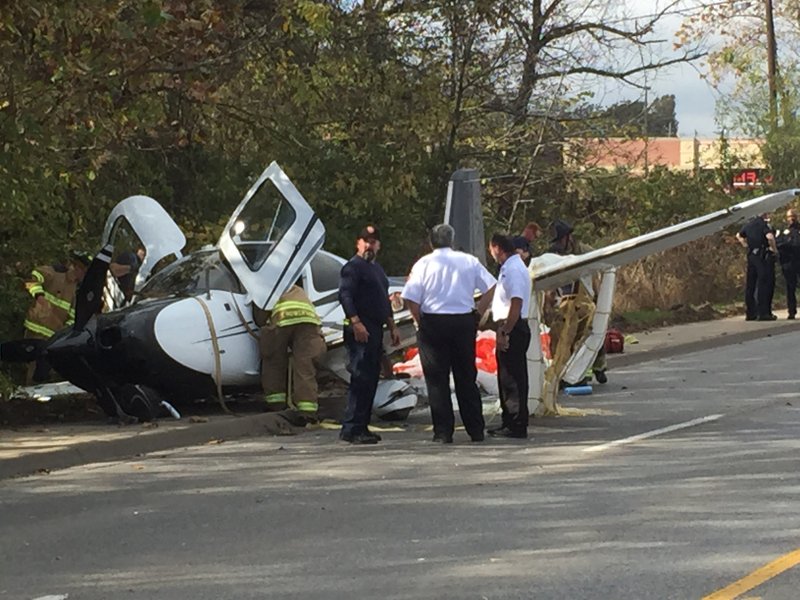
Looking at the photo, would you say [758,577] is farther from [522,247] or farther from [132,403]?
[522,247]

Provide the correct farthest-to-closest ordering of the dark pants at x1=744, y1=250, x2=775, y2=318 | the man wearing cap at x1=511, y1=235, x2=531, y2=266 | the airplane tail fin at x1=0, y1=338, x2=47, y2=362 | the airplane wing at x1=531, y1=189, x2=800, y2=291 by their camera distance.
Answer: the dark pants at x1=744, y1=250, x2=775, y2=318, the man wearing cap at x1=511, y1=235, x2=531, y2=266, the airplane tail fin at x1=0, y1=338, x2=47, y2=362, the airplane wing at x1=531, y1=189, x2=800, y2=291

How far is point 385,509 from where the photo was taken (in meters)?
9.51

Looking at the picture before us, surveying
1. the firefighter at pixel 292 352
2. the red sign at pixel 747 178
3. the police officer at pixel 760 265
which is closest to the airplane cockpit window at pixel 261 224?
the firefighter at pixel 292 352

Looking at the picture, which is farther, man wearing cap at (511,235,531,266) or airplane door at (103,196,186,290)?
airplane door at (103,196,186,290)

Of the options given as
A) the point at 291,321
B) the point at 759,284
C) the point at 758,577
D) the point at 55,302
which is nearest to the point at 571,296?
the point at 291,321

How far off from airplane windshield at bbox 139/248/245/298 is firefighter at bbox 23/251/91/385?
3.18ft

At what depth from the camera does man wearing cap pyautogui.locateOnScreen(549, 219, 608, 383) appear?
15.6m

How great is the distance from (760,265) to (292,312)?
13.7 meters

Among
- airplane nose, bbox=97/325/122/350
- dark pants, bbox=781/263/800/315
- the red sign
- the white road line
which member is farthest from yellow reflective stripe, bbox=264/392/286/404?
the red sign

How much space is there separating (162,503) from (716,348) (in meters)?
14.1

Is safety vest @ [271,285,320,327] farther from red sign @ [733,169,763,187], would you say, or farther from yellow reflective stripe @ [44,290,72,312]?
red sign @ [733,169,763,187]

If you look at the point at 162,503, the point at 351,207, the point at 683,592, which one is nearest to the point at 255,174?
the point at 351,207

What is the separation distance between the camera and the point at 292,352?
14617 millimetres

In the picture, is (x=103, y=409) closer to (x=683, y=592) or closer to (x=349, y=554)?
(x=349, y=554)
